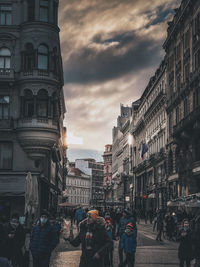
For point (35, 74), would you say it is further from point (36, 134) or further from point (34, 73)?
point (36, 134)

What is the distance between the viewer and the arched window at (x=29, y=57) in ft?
130

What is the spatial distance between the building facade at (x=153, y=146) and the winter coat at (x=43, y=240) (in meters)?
50.6

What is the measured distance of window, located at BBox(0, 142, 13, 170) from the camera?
3925 centimetres

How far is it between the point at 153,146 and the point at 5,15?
37.4 m

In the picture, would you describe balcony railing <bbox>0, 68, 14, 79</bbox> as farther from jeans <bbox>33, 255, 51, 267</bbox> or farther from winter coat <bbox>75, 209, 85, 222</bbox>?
jeans <bbox>33, 255, 51, 267</bbox>

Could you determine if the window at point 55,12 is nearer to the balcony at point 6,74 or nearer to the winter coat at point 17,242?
the balcony at point 6,74

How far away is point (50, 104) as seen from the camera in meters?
39.3

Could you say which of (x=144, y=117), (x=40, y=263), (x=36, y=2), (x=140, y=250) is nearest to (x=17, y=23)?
(x=36, y=2)

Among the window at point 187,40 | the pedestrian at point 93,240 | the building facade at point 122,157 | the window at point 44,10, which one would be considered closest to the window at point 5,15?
the window at point 44,10

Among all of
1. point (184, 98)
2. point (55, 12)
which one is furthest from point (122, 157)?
point (55, 12)

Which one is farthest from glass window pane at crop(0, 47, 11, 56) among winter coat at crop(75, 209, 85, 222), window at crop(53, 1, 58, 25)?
winter coat at crop(75, 209, 85, 222)

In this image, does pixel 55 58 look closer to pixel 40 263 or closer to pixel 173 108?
pixel 173 108

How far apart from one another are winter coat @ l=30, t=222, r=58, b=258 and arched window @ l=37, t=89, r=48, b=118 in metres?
28.2

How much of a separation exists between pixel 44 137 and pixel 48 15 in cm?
991
